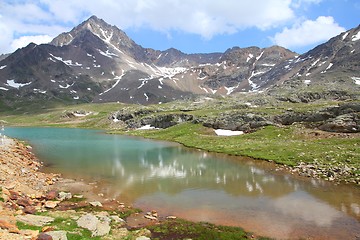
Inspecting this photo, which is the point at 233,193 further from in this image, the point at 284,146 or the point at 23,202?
the point at 284,146

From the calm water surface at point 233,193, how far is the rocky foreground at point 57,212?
3.33m

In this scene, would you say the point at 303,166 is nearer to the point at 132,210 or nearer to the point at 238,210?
the point at 238,210

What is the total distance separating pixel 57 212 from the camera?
1162 inches

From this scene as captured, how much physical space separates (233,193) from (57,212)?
21.2m

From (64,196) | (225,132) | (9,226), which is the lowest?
(64,196)

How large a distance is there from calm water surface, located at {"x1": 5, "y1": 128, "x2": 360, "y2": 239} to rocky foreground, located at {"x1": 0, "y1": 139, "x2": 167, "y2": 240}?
3.33 m

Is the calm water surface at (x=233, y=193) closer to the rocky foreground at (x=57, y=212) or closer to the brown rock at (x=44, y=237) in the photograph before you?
the rocky foreground at (x=57, y=212)

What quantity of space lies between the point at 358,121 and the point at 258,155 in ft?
95.7

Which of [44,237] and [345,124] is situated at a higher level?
[345,124]

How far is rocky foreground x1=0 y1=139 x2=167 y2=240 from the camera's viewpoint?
22281 mm

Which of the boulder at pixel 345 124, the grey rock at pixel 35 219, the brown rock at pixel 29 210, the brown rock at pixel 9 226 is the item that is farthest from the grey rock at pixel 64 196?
the boulder at pixel 345 124

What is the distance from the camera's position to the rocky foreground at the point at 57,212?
2228 centimetres

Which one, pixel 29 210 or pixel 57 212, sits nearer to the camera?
pixel 29 210

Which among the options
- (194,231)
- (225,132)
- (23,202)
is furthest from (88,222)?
(225,132)
